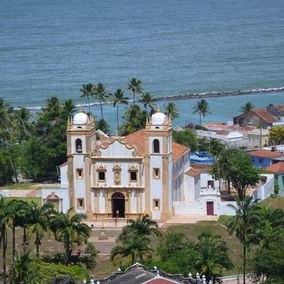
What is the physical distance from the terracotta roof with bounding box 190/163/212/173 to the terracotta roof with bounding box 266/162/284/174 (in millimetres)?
4522

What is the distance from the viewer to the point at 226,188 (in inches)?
3504

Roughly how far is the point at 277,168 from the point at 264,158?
4.63m

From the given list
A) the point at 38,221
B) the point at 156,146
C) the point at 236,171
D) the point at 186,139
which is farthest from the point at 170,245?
the point at 186,139

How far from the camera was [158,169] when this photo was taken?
266 feet

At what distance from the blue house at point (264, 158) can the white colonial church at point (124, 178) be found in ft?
49.1

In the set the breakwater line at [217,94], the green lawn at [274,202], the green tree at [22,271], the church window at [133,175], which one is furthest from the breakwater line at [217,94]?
the green tree at [22,271]

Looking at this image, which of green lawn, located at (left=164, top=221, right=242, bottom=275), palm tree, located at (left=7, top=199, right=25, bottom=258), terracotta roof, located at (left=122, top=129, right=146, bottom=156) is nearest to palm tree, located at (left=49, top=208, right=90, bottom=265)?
palm tree, located at (left=7, top=199, right=25, bottom=258)

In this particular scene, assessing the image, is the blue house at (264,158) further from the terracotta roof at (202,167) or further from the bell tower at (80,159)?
the bell tower at (80,159)

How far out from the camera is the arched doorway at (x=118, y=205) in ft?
268

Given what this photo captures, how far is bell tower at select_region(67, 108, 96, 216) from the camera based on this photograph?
81375mm

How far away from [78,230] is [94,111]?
65.8 meters

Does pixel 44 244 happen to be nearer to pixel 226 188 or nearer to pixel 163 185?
pixel 163 185

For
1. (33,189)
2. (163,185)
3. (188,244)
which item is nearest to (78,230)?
(188,244)

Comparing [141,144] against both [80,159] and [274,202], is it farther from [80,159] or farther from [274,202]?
[274,202]
